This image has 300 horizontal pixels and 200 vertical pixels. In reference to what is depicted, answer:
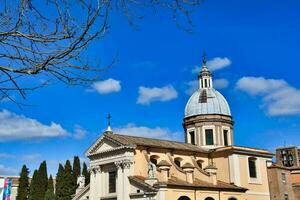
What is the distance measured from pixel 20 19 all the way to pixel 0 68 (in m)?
0.91

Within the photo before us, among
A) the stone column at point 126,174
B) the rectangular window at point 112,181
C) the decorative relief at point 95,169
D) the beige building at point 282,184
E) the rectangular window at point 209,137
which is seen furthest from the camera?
the rectangular window at point 209,137

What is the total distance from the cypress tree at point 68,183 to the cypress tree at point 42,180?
4.32 metres

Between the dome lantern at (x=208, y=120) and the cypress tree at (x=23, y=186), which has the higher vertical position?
the dome lantern at (x=208, y=120)

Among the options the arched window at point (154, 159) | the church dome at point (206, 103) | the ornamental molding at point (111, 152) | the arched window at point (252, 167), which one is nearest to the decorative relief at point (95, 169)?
the ornamental molding at point (111, 152)

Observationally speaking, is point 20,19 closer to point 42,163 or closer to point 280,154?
point 42,163

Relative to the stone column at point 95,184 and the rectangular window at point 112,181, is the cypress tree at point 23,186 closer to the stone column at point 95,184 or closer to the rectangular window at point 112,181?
the stone column at point 95,184

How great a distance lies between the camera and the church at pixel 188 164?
1485 inches

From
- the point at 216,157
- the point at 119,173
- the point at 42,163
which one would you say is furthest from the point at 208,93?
the point at 42,163

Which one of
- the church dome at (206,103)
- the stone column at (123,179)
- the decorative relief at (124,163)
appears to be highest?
the church dome at (206,103)

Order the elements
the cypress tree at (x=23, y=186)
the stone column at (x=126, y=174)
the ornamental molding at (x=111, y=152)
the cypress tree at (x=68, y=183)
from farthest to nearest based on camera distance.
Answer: the cypress tree at (x=23, y=186)
the cypress tree at (x=68, y=183)
the ornamental molding at (x=111, y=152)
the stone column at (x=126, y=174)

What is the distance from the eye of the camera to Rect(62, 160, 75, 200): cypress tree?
5862 cm

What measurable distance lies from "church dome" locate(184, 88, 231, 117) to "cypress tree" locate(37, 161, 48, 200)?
2504 cm

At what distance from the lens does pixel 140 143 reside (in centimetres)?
4053

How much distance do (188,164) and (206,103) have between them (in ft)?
37.6
